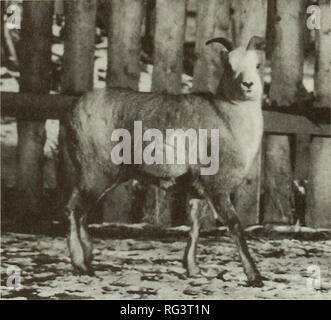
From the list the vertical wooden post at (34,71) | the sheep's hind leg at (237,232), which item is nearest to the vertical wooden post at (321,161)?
the sheep's hind leg at (237,232)

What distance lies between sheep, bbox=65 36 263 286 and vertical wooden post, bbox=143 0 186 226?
0.32 metres

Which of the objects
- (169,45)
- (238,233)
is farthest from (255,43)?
(238,233)

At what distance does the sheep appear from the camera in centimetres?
322

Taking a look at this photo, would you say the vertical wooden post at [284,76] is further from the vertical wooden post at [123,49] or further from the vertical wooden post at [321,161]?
the vertical wooden post at [123,49]

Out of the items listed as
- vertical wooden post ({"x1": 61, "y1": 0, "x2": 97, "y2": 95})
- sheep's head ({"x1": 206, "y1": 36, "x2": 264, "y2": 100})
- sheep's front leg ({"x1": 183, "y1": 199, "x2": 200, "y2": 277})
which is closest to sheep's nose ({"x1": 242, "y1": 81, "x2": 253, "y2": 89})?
sheep's head ({"x1": 206, "y1": 36, "x2": 264, "y2": 100})

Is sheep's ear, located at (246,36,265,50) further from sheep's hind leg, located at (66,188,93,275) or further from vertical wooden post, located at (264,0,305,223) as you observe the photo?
sheep's hind leg, located at (66,188,93,275)

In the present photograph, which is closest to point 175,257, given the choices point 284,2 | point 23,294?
point 23,294

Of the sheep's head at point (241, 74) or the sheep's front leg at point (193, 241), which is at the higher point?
the sheep's head at point (241, 74)

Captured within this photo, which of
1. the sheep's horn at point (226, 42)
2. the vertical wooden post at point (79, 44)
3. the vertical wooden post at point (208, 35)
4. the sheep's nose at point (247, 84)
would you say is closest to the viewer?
the sheep's nose at point (247, 84)

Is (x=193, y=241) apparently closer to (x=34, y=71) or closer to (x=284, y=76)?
(x=284, y=76)

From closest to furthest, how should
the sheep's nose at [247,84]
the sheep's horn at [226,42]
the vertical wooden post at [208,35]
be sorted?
the sheep's nose at [247,84]
the sheep's horn at [226,42]
the vertical wooden post at [208,35]

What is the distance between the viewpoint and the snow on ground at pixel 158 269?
318cm

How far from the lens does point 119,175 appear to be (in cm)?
333

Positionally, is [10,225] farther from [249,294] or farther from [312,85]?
[312,85]
